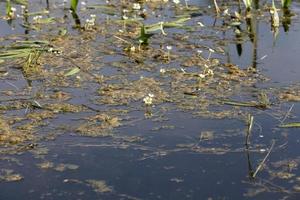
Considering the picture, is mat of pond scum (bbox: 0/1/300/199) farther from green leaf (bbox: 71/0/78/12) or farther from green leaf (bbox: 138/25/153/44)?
green leaf (bbox: 71/0/78/12)

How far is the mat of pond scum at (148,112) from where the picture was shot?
131 inches

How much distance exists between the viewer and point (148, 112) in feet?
13.9

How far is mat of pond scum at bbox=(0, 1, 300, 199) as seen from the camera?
10.9 feet

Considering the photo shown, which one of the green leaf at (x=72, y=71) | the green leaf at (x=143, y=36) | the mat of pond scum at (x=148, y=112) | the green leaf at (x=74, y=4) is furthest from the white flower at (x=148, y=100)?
the green leaf at (x=74, y=4)

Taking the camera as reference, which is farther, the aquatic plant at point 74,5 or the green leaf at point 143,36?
the aquatic plant at point 74,5

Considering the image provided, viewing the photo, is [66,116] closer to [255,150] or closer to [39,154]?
[39,154]

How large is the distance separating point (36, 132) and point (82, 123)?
13.5 inches

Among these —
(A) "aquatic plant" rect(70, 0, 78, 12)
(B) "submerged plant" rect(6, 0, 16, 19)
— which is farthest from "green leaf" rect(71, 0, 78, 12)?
(B) "submerged plant" rect(6, 0, 16, 19)

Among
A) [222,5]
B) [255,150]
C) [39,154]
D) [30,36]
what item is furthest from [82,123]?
[222,5]

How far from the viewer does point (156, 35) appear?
626cm

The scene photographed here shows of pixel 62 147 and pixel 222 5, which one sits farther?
pixel 222 5

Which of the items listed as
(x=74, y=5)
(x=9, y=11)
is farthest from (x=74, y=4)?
(x=9, y=11)

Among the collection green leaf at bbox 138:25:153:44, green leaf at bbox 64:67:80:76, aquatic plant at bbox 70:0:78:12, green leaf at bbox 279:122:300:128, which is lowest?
green leaf at bbox 279:122:300:128

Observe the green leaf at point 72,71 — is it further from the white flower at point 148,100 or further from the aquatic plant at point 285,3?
the aquatic plant at point 285,3
